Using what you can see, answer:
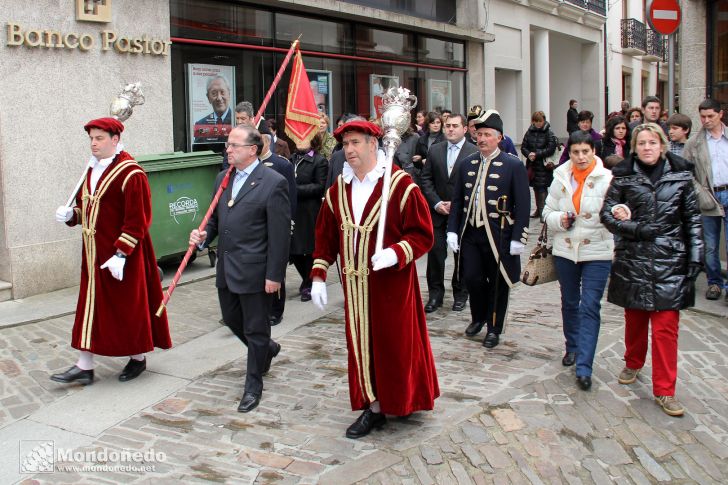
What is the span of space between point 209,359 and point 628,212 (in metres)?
3.42

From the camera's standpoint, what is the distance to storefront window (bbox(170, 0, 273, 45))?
11.2 m

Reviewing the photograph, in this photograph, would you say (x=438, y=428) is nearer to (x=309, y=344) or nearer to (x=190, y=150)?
(x=309, y=344)

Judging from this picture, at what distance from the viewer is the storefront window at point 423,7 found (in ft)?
53.0

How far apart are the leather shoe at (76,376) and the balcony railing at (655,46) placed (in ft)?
105

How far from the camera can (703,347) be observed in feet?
21.9

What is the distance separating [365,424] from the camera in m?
4.88

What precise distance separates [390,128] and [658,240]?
6.07 feet

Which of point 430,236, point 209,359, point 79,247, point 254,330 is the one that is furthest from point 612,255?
point 79,247

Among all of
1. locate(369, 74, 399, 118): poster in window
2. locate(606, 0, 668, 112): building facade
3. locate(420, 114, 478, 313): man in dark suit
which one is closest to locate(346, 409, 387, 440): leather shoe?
locate(420, 114, 478, 313): man in dark suit

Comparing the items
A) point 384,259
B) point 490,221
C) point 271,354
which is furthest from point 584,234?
point 271,354

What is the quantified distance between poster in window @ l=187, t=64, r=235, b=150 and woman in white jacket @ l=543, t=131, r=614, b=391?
681 centimetres

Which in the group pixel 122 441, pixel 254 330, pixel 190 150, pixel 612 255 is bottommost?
pixel 122 441

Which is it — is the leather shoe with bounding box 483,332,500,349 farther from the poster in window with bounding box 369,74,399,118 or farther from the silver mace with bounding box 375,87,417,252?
the poster in window with bounding box 369,74,399,118

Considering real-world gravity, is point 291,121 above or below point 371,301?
above
